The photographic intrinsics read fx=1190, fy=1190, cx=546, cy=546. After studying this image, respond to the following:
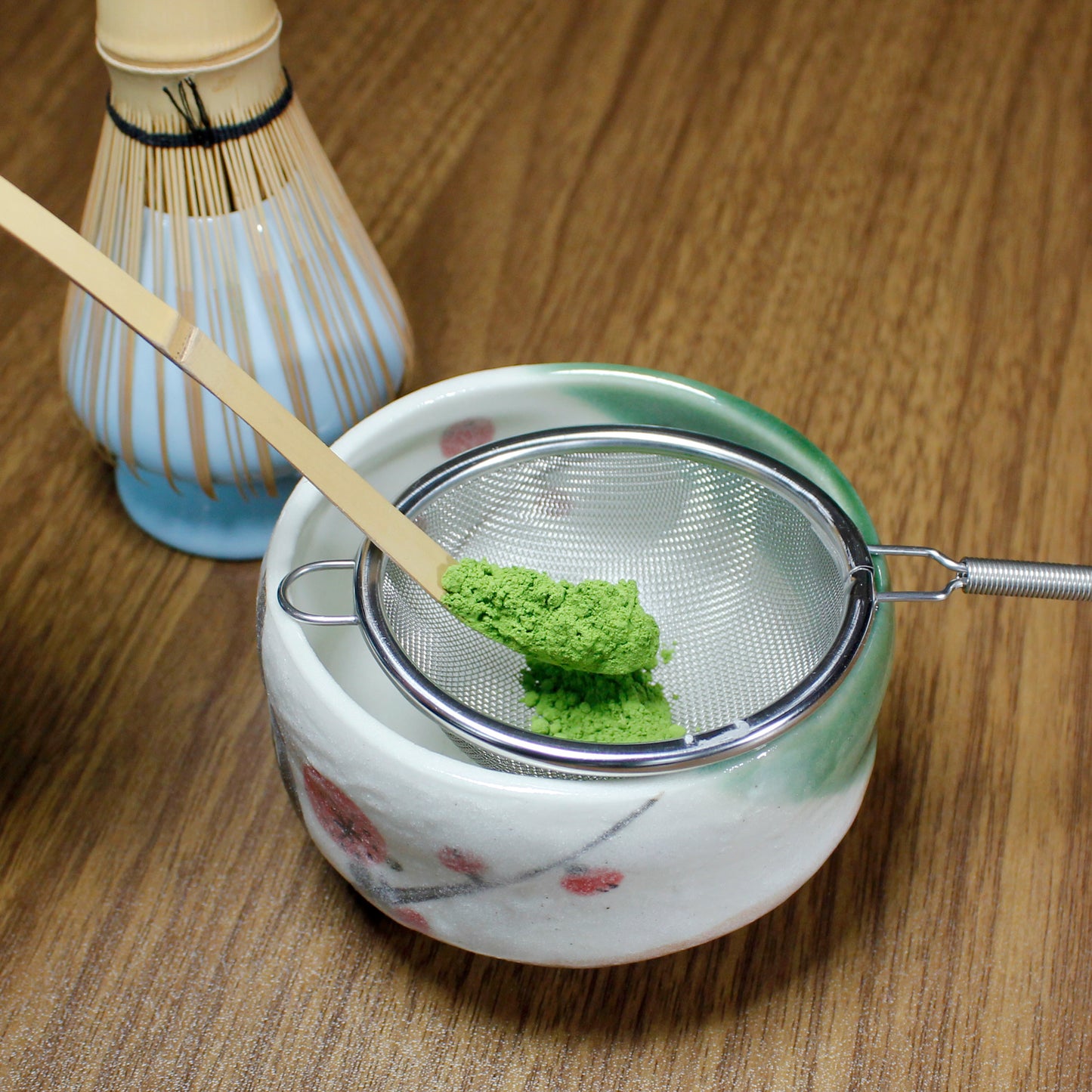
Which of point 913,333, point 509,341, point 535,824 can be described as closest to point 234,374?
point 535,824

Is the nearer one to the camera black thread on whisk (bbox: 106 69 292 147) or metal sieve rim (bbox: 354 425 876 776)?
metal sieve rim (bbox: 354 425 876 776)

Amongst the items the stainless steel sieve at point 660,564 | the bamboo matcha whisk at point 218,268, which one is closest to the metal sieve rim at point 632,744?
the stainless steel sieve at point 660,564

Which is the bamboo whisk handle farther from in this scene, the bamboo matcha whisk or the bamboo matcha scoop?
the bamboo matcha whisk

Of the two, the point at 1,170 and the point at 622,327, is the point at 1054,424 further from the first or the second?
the point at 1,170

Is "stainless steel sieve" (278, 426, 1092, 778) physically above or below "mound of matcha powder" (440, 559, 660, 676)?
below

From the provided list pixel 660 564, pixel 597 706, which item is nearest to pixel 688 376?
pixel 660 564

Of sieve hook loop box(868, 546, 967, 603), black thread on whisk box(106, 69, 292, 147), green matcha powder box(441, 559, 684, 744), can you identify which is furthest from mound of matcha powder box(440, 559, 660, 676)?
black thread on whisk box(106, 69, 292, 147)
